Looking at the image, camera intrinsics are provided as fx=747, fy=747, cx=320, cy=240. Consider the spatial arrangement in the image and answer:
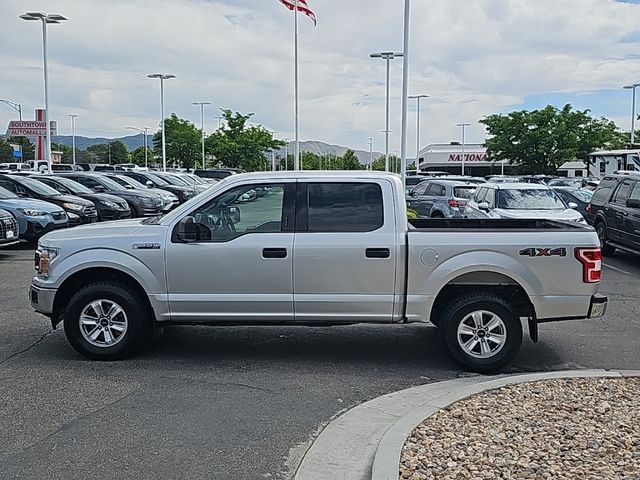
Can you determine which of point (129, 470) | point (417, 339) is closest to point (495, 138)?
point (417, 339)

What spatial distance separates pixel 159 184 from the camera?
31.3 metres

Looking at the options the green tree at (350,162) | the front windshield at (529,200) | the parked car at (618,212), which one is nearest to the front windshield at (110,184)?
the front windshield at (529,200)

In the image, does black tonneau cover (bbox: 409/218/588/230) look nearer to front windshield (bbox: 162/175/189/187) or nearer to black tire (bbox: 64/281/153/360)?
black tire (bbox: 64/281/153/360)

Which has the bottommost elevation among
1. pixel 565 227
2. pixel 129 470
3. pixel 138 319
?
pixel 129 470

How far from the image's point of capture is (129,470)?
15.9ft

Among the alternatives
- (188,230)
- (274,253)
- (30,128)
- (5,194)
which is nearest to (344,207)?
(274,253)

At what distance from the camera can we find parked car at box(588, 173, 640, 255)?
570 inches

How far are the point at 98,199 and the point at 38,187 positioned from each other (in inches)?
86.8

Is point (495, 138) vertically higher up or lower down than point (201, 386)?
higher up

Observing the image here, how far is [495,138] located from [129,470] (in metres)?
61.6

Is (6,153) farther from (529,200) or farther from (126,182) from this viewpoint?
(529,200)

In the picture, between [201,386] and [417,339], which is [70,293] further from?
[417,339]

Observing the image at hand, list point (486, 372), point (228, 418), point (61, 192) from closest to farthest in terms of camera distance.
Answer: point (228, 418), point (486, 372), point (61, 192)

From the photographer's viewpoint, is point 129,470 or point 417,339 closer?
point 129,470
